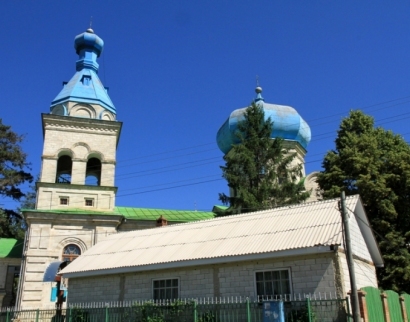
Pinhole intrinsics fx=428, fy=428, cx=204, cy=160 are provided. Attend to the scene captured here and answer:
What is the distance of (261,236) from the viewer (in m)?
13.3

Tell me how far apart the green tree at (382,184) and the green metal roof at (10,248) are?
59.5 ft

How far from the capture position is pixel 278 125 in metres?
28.5

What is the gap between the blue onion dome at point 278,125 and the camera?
93.2 ft

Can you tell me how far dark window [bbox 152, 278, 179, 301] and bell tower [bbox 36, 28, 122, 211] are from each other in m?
12.1

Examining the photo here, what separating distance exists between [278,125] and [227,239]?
15.8m

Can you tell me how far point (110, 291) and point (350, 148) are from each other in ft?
42.4

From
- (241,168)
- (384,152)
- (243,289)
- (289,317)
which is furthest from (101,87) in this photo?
(289,317)

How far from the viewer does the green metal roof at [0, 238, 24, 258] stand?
25411mm

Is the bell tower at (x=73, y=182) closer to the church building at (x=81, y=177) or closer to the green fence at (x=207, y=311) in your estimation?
the church building at (x=81, y=177)

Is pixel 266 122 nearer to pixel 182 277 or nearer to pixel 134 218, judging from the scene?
pixel 134 218

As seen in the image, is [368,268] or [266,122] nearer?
[368,268]

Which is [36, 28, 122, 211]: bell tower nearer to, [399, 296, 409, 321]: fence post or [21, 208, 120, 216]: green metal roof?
[21, 208, 120, 216]: green metal roof

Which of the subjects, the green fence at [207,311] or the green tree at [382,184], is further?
the green tree at [382,184]

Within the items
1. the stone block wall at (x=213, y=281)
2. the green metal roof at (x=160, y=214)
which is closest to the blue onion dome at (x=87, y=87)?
the green metal roof at (x=160, y=214)
